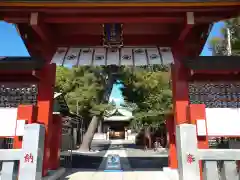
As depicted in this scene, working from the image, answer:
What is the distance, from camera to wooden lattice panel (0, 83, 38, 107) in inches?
270

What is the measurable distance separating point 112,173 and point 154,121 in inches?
506

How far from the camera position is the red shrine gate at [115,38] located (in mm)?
6195

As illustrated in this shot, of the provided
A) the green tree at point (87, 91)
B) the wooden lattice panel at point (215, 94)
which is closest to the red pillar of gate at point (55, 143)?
the wooden lattice panel at point (215, 94)

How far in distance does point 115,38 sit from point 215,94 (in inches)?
132

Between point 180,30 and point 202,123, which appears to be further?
point 180,30

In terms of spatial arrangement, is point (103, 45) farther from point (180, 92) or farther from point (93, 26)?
point (180, 92)

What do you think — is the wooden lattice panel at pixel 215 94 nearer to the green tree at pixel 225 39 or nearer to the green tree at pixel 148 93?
the green tree at pixel 225 39

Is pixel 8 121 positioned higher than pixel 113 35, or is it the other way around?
pixel 113 35

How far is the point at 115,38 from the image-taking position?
24.6ft

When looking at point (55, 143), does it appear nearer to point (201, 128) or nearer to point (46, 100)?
point (46, 100)

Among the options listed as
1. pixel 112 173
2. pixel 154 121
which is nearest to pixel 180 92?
pixel 112 173

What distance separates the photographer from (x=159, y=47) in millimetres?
7781

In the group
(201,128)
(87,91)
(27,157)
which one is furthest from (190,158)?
(87,91)

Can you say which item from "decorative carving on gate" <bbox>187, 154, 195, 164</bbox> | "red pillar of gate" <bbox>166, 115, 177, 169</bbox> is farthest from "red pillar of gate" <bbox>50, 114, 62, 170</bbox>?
"decorative carving on gate" <bbox>187, 154, 195, 164</bbox>
